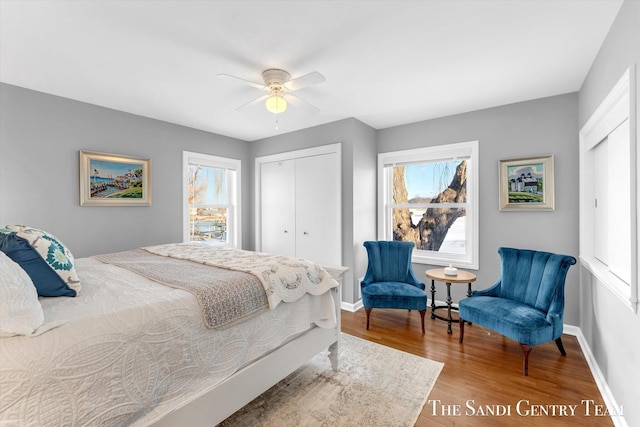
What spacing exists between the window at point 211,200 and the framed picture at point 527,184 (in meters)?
3.66

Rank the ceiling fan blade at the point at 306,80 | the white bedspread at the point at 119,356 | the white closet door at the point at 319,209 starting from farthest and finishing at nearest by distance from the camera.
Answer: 1. the white closet door at the point at 319,209
2. the ceiling fan blade at the point at 306,80
3. the white bedspread at the point at 119,356

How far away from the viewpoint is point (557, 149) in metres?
2.97

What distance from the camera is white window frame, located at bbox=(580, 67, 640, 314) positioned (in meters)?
1.51

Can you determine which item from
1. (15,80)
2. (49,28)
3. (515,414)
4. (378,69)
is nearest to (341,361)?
(515,414)

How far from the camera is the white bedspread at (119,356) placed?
37.3 inches

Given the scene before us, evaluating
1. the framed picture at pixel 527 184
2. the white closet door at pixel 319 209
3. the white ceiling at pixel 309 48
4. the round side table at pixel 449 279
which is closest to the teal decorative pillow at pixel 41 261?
the white ceiling at pixel 309 48

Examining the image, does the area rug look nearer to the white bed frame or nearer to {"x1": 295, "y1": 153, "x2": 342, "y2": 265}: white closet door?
the white bed frame

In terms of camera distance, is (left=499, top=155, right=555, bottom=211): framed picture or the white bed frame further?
(left=499, top=155, right=555, bottom=211): framed picture

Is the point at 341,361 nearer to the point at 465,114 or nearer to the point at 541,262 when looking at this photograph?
the point at 541,262

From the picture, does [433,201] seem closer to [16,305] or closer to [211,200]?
[211,200]

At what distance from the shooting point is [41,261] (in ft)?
4.83

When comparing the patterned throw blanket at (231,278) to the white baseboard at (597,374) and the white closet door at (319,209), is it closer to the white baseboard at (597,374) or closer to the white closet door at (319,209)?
the white closet door at (319,209)

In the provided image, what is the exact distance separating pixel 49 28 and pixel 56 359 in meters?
2.04

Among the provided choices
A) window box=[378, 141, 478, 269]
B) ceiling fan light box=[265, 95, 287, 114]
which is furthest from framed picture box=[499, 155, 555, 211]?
ceiling fan light box=[265, 95, 287, 114]
